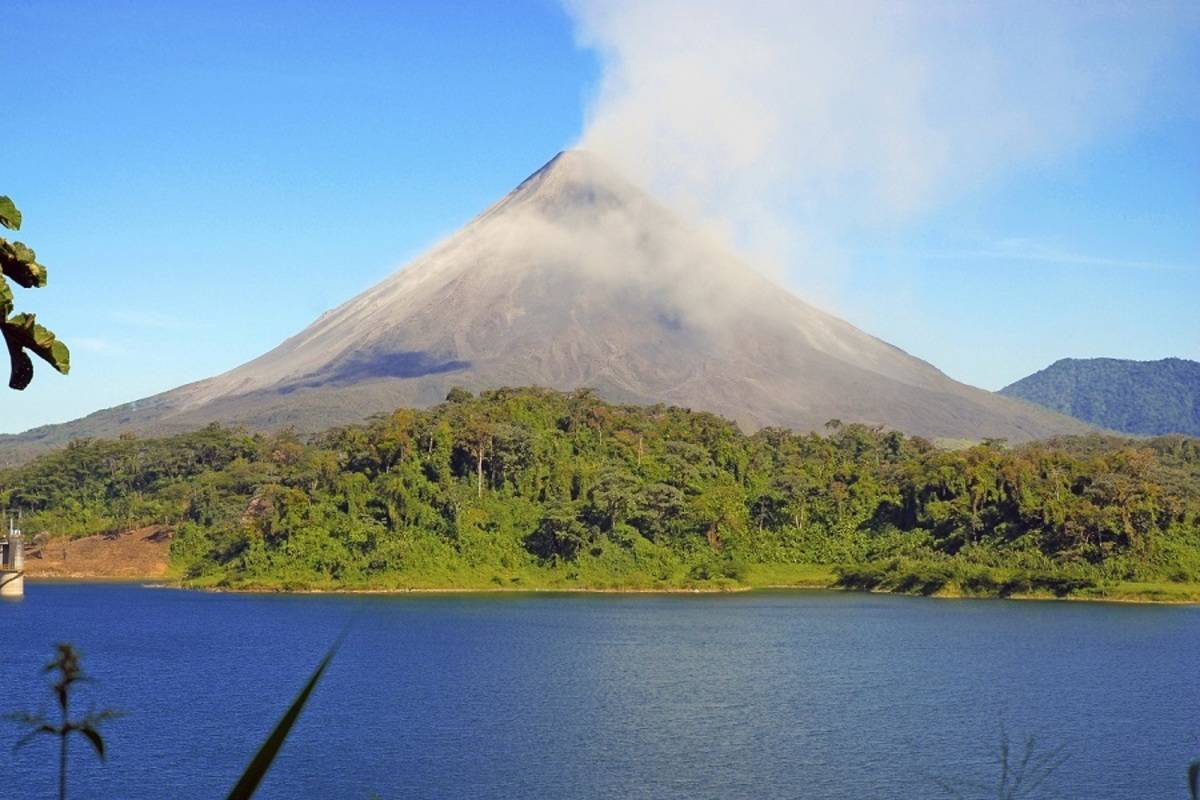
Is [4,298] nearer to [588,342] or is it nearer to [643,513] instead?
[643,513]

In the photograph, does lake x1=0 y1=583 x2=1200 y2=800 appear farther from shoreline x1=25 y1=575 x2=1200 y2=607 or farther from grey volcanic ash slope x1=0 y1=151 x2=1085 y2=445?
grey volcanic ash slope x1=0 y1=151 x2=1085 y2=445

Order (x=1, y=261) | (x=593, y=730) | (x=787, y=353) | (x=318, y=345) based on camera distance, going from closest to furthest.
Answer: (x=1, y=261), (x=593, y=730), (x=787, y=353), (x=318, y=345)

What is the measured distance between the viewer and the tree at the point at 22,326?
270cm

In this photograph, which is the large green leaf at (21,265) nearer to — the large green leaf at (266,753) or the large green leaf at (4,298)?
the large green leaf at (4,298)

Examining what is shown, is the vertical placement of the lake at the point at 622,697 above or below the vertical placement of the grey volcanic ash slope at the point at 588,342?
below

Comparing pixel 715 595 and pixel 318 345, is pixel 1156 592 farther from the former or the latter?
pixel 318 345

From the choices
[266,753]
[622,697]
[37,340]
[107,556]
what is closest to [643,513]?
[107,556]

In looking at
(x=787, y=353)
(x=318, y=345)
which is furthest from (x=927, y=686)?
(x=318, y=345)

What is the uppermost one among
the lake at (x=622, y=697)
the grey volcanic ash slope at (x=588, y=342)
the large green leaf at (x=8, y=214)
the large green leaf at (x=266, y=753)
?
the grey volcanic ash slope at (x=588, y=342)

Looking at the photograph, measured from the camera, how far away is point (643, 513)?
51219mm

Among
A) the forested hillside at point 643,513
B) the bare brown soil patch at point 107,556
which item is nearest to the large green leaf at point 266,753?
the forested hillside at point 643,513

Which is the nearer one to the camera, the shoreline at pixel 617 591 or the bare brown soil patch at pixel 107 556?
the shoreline at pixel 617 591

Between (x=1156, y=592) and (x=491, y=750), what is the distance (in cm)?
3094

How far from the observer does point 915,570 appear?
49375 millimetres
